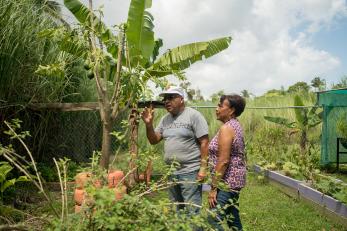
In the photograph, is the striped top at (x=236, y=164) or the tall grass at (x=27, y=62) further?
the tall grass at (x=27, y=62)

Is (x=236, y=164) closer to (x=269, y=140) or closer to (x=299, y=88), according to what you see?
(x=269, y=140)

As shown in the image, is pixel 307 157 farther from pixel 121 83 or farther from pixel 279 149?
pixel 121 83

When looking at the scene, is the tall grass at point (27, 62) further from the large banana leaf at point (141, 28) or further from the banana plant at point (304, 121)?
the banana plant at point (304, 121)

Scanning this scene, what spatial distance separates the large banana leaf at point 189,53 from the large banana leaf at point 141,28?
0.61 meters

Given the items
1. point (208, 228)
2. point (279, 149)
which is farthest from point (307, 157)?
point (208, 228)

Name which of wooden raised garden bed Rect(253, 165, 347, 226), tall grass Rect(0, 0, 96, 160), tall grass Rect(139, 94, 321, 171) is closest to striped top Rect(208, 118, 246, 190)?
wooden raised garden bed Rect(253, 165, 347, 226)

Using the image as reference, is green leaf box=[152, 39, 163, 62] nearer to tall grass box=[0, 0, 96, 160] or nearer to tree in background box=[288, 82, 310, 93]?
tall grass box=[0, 0, 96, 160]

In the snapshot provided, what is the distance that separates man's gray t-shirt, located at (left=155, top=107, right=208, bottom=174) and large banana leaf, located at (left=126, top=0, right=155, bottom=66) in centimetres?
323

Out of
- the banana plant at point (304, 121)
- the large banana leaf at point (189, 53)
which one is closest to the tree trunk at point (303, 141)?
the banana plant at point (304, 121)

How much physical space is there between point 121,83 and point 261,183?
6.39m

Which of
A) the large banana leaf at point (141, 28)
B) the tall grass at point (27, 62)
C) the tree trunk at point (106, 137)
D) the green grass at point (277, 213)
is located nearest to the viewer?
the tree trunk at point (106, 137)

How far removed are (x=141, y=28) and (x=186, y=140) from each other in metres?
3.89

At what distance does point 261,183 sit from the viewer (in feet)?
29.9

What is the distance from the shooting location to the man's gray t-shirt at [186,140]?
4.34m
